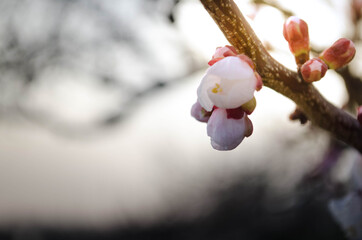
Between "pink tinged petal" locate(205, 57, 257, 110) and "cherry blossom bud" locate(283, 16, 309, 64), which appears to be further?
"cherry blossom bud" locate(283, 16, 309, 64)

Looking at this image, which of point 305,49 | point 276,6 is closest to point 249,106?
point 305,49

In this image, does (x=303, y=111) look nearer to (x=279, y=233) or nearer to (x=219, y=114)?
(x=219, y=114)

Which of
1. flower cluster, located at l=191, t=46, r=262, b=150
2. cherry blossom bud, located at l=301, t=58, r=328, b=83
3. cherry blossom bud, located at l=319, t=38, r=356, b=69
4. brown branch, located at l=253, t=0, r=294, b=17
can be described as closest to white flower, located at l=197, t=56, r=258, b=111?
flower cluster, located at l=191, t=46, r=262, b=150

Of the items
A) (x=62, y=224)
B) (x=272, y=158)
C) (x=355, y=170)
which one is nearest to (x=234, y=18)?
(x=355, y=170)

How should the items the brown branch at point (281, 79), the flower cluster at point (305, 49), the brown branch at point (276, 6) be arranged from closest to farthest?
the brown branch at point (281, 79) → the flower cluster at point (305, 49) → the brown branch at point (276, 6)

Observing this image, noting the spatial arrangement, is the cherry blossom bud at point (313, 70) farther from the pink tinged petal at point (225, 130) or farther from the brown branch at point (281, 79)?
the pink tinged petal at point (225, 130)

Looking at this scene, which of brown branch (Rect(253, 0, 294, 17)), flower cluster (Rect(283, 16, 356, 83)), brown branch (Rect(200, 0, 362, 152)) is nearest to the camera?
brown branch (Rect(200, 0, 362, 152))

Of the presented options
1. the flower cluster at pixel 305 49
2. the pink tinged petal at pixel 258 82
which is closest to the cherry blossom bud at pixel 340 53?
the flower cluster at pixel 305 49

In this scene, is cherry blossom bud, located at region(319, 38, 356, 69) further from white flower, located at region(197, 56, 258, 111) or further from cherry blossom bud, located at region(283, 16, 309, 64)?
white flower, located at region(197, 56, 258, 111)
